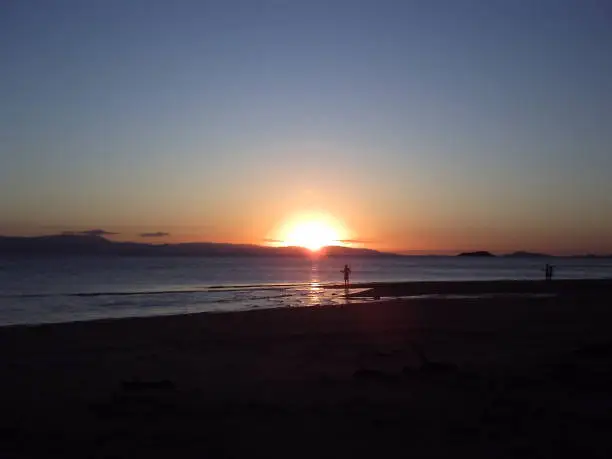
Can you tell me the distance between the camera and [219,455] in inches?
251

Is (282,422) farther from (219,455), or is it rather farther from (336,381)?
(336,381)

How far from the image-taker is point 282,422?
755 centimetres

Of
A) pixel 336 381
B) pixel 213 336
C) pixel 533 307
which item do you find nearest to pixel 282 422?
pixel 336 381

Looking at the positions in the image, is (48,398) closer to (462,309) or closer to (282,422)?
(282,422)

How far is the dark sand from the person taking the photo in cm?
670

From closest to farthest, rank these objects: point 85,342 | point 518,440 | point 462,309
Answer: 1. point 518,440
2. point 85,342
3. point 462,309

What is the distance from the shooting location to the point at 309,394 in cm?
912

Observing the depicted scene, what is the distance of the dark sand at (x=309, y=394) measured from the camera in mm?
6703

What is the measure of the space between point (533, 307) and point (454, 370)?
18.0 m

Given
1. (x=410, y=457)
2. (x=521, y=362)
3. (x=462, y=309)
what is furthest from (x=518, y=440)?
(x=462, y=309)

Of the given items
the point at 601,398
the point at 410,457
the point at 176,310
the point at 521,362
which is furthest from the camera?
the point at 176,310

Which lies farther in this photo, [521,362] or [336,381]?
[521,362]

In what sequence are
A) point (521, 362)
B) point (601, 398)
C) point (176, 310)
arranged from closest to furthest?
point (601, 398) → point (521, 362) → point (176, 310)

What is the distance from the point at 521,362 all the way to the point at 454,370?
2.08 m
